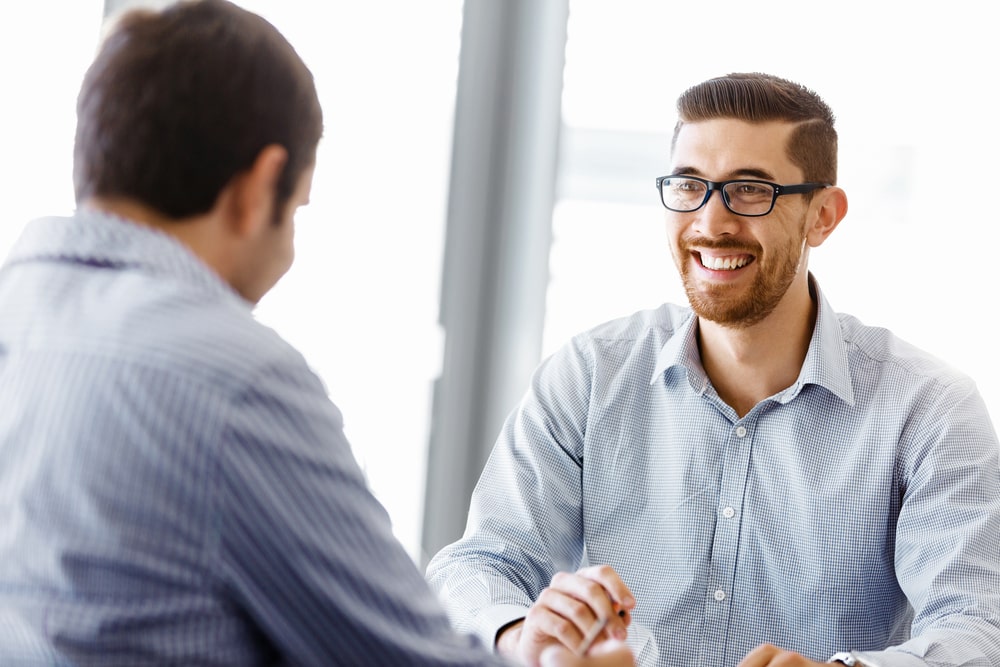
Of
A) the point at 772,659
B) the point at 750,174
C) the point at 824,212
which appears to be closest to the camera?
the point at 772,659

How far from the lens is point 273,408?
0.82 m

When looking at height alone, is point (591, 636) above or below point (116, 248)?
below

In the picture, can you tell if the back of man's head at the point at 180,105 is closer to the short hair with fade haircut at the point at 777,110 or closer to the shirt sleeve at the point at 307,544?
the shirt sleeve at the point at 307,544

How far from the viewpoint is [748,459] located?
1.84 meters

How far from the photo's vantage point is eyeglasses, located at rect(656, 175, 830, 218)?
76.0 inches

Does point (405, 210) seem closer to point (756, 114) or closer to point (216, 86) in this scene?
point (756, 114)

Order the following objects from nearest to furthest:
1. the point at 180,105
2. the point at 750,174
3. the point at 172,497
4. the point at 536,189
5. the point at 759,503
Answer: the point at 172,497
the point at 180,105
the point at 759,503
the point at 750,174
the point at 536,189

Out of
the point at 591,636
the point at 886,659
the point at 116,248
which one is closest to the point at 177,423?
the point at 116,248

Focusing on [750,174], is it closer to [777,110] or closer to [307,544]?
[777,110]

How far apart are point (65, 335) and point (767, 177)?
1.42 meters

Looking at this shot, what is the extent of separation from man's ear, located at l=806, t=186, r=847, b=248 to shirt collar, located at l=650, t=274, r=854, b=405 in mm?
91

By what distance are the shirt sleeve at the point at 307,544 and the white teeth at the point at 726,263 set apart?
1.22 meters

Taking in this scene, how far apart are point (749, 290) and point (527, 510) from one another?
559 mm

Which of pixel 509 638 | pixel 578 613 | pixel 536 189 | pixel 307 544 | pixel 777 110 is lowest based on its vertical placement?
pixel 509 638
